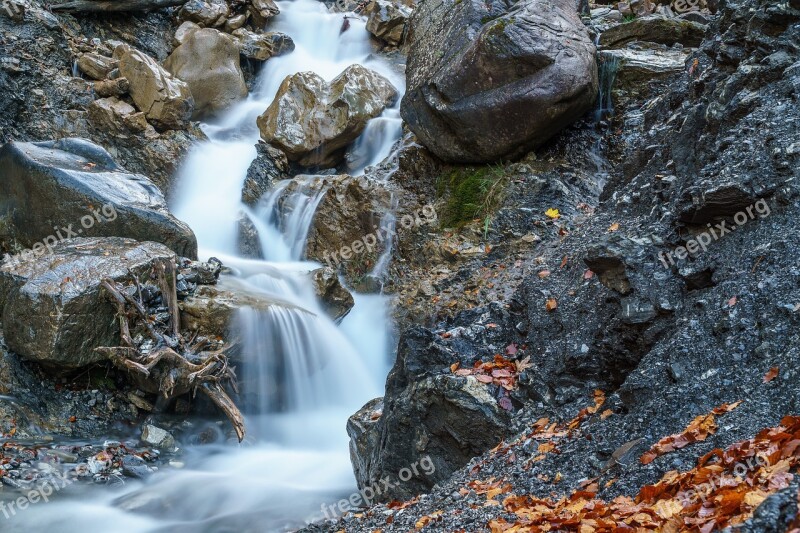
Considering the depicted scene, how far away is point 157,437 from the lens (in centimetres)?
778

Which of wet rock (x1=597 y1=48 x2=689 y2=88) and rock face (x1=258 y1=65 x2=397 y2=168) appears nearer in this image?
wet rock (x1=597 y1=48 x2=689 y2=88)

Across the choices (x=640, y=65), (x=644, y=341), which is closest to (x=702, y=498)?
(x=644, y=341)

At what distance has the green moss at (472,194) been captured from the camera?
9242mm

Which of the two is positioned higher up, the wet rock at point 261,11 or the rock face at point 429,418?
the wet rock at point 261,11

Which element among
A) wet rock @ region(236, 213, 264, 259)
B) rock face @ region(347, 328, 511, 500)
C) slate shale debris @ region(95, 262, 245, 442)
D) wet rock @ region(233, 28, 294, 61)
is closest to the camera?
rock face @ region(347, 328, 511, 500)

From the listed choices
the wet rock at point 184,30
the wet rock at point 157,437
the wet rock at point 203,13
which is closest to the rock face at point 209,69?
the wet rock at point 184,30

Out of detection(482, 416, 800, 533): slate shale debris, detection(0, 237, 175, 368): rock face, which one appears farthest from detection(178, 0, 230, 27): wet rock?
detection(482, 416, 800, 533): slate shale debris

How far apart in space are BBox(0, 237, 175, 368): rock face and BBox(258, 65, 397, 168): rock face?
16.5ft

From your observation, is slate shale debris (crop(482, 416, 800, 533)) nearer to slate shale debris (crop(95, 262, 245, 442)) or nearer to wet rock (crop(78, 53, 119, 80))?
slate shale debris (crop(95, 262, 245, 442))

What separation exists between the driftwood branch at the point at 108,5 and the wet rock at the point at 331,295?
9605 millimetres

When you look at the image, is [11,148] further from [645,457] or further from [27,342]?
[645,457]

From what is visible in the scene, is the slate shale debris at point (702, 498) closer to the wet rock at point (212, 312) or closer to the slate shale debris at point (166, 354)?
the slate shale debris at point (166, 354)

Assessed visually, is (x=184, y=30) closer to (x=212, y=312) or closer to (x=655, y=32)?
(x=212, y=312)

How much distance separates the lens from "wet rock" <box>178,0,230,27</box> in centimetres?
1600
